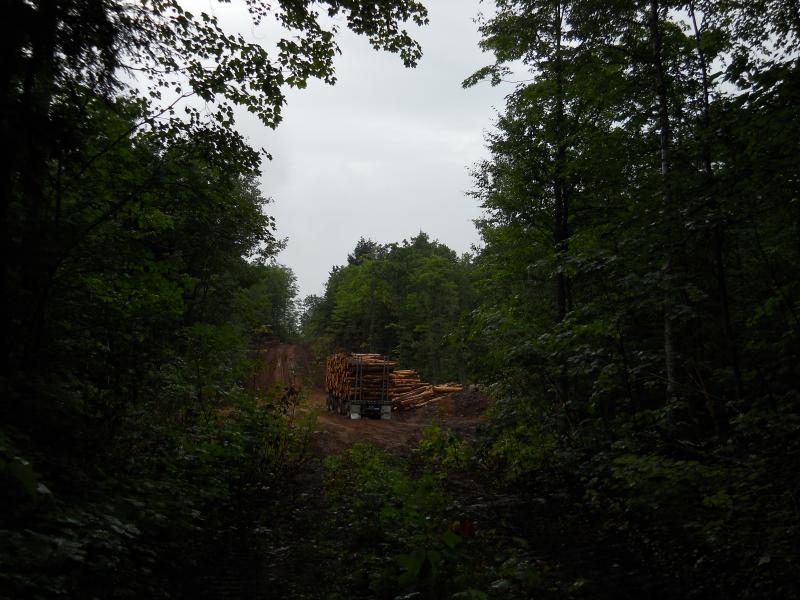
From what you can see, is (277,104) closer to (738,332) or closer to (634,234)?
(634,234)

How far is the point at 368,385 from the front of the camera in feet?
82.8

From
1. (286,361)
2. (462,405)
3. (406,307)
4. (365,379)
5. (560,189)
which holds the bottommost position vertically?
(462,405)

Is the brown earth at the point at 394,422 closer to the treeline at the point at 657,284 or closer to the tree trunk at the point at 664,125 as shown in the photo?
the treeline at the point at 657,284

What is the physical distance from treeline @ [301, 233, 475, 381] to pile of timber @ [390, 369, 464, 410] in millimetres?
4699

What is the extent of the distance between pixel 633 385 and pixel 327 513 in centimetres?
659

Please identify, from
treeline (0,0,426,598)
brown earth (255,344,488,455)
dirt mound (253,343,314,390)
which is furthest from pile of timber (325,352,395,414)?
dirt mound (253,343,314,390)

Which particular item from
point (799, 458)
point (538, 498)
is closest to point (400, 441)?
point (538, 498)

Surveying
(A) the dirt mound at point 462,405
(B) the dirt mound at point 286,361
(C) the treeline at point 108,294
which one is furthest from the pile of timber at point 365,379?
(B) the dirt mound at point 286,361

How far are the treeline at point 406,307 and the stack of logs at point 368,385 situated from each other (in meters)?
6.46

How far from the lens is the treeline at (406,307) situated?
44.5 m

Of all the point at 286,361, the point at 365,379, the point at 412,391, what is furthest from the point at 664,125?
the point at 286,361

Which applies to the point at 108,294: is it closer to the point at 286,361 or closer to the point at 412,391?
the point at 412,391

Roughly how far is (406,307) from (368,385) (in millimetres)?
25436

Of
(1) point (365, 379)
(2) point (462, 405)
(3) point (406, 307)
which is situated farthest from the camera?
(3) point (406, 307)
